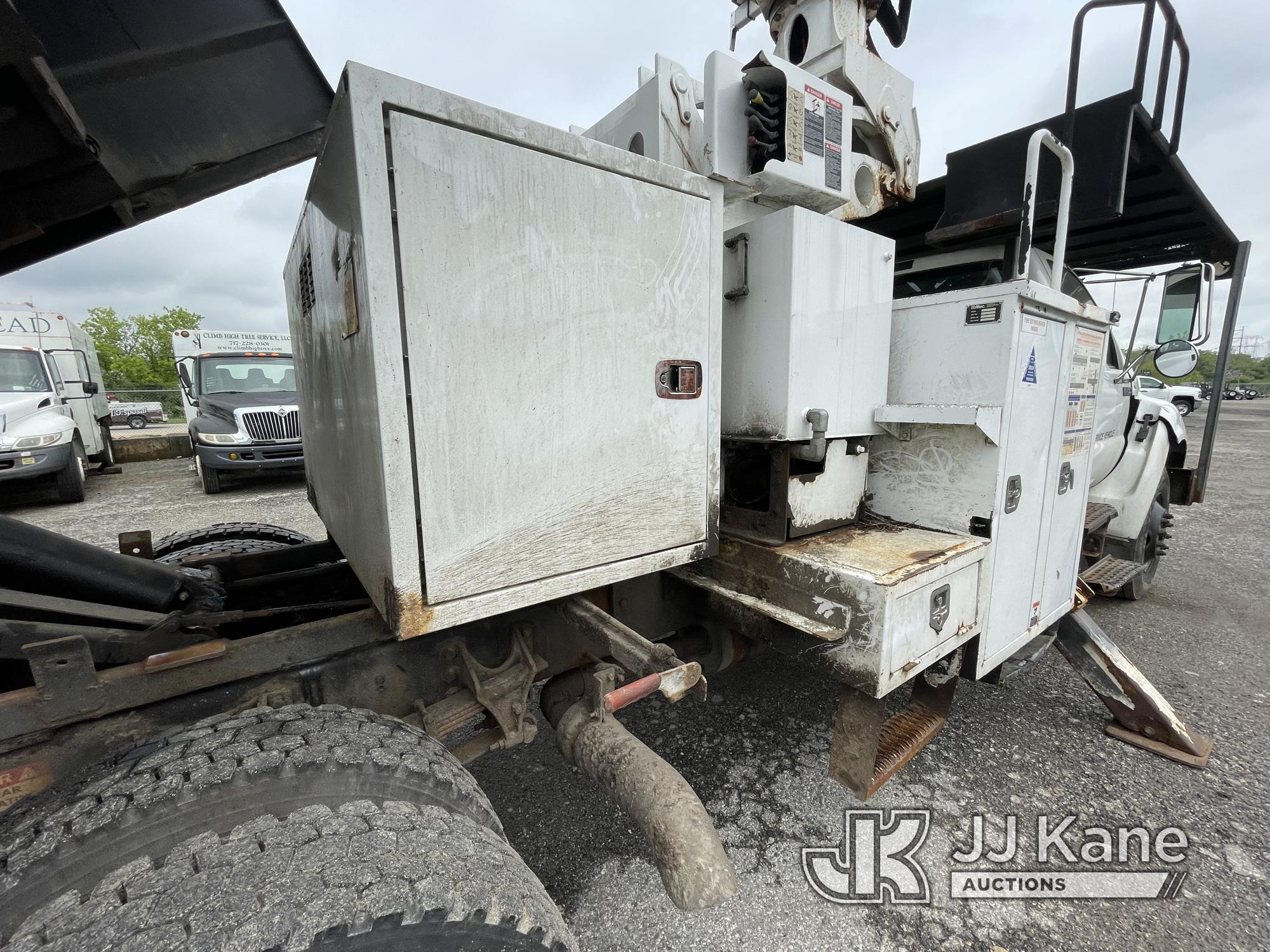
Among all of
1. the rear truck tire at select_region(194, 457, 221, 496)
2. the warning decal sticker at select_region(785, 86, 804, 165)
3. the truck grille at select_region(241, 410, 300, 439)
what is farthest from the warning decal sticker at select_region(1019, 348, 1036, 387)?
the rear truck tire at select_region(194, 457, 221, 496)

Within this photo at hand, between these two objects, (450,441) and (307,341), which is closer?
(450,441)

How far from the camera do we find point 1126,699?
275 cm

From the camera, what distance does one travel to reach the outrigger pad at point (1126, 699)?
2598mm

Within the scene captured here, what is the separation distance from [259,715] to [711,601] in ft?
4.65

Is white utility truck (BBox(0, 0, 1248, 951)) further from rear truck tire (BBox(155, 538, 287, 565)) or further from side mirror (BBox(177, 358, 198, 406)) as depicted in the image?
side mirror (BBox(177, 358, 198, 406))

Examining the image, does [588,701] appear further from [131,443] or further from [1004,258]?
[131,443]

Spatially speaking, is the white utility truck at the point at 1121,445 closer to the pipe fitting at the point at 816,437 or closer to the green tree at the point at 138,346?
the pipe fitting at the point at 816,437

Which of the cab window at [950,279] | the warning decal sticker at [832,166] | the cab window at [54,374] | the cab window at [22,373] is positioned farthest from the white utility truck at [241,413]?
the warning decal sticker at [832,166]

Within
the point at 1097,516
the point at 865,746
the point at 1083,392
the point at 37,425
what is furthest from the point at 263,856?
the point at 37,425

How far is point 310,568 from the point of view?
256 centimetres

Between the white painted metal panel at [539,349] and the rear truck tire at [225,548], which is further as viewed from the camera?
the rear truck tire at [225,548]

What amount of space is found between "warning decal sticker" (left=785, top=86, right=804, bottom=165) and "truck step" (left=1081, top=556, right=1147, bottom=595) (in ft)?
9.87

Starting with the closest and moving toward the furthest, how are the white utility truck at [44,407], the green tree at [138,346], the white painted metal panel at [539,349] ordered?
the white painted metal panel at [539,349] → the white utility truck at [44,407] → the green tree at [138,346]

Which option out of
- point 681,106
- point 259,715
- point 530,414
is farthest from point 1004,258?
point 259,715
